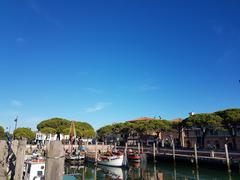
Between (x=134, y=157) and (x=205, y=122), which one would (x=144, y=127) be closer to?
(x=205, y=122)

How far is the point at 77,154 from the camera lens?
159 ft

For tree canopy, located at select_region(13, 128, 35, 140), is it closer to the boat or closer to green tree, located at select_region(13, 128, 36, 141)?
green tree, located at select_region(13, 128, 36, 141)

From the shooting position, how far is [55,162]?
11.9ft

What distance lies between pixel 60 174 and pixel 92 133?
80060mm

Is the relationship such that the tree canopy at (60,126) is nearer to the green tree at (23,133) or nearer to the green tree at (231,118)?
the green tree at (23,133)

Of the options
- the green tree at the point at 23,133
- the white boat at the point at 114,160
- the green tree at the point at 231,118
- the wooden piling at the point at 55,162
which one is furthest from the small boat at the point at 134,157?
the wooden piling at the point at 55,162

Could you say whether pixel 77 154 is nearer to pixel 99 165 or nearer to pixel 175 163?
pixel 99 165

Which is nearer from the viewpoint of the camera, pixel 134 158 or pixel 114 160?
pixel 114 160

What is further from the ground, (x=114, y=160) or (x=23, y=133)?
(x=23, y=133)

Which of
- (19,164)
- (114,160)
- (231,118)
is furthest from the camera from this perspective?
(231,118)

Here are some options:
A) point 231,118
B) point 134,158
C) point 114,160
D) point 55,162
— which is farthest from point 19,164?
point 231,118

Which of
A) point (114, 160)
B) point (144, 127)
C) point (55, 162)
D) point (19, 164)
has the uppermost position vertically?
point (144, 127)

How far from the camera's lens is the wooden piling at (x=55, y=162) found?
3572 millimetres

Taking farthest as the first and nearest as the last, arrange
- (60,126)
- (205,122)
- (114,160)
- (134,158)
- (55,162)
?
(60,126)
(205,122)
(134,158)
(114,160)
(55,162)
